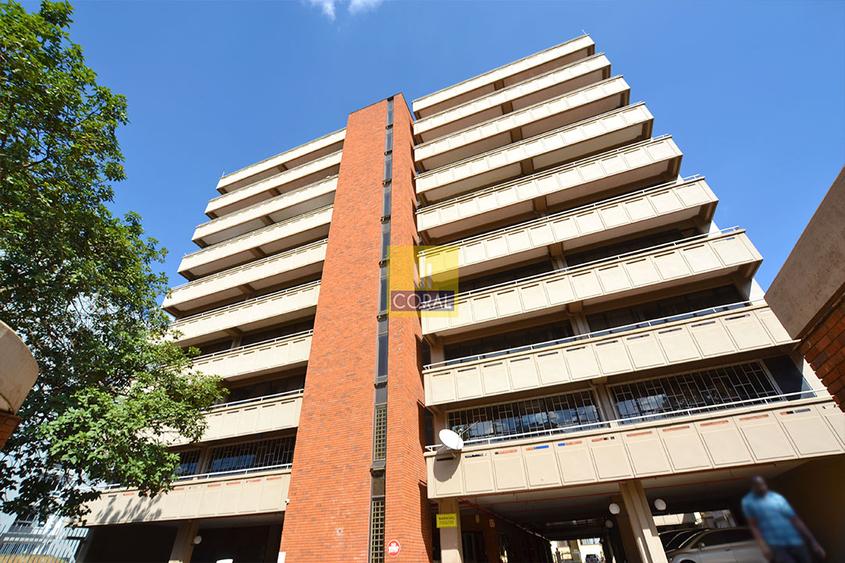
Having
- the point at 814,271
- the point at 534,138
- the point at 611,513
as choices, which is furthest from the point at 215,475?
the point at 534,138

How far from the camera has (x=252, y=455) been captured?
19.0m

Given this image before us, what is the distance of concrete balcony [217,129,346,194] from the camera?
29703mm

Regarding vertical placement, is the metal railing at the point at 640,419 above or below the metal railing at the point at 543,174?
below

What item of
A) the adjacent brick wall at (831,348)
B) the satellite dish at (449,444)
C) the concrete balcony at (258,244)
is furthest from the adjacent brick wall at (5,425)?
the concrete balcony at (258,244)

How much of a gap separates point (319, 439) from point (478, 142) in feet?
60.8

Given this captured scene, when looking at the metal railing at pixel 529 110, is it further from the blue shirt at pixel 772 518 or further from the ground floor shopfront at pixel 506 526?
the blue shirt at pixel 772 518

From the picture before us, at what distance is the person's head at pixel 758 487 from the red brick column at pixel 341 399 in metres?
14.6

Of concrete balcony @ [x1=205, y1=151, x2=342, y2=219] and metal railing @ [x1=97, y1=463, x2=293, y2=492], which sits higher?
concrete balcony @ [x1=205, y1=151, x2=342, y2=219]

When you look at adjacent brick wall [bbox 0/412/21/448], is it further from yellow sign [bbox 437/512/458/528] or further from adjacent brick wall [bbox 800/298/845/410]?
yellow sign [bbox 437/512/458/528]

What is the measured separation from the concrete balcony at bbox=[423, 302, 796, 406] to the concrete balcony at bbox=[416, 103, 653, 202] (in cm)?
1052

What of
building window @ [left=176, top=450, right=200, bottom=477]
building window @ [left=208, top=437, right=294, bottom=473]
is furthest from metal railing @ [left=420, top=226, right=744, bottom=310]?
building window @ [left=176, top=450, right=200, bottom=477]

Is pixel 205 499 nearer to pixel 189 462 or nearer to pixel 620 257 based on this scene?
pixel 189 462

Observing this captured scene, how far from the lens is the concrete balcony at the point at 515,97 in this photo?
24.1 metres

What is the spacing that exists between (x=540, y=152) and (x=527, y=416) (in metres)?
13.7
